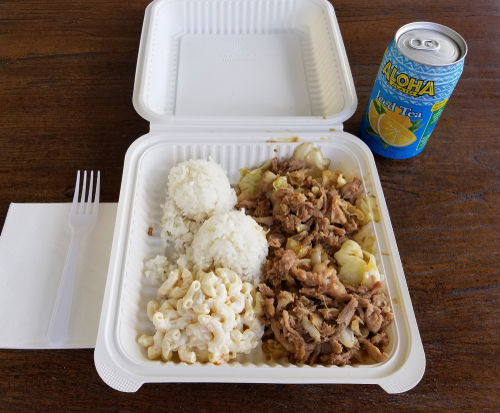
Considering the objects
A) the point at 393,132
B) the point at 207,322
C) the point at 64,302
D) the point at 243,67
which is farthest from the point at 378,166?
the point at 64,302

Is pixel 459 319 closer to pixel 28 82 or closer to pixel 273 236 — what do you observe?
pixel 273 236

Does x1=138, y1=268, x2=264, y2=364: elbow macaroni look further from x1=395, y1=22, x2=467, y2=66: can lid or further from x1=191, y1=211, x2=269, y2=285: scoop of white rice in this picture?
x1=395, y1=22, x2=467, y2=66: can lid

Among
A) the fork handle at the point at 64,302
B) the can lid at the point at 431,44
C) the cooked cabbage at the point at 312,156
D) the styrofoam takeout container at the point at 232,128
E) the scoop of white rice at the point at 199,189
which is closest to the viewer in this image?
the styrofoam takeout container at the point at 232,128

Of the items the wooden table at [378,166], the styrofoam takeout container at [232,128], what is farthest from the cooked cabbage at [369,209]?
the wooden table at [378,166]

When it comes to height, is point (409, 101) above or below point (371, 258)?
above

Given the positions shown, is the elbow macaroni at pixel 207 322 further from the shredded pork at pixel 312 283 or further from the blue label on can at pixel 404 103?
the blue label on can at pixel 404 103

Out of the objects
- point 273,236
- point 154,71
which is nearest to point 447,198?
point 273,236

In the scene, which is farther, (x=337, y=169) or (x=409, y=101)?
(x=337, y=169)
